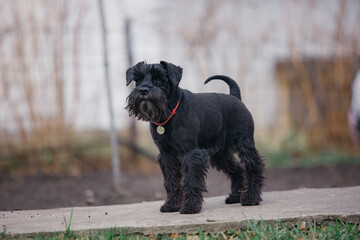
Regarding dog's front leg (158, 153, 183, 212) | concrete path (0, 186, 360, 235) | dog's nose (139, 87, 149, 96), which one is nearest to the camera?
concrete path (0, 186, 360, 235)

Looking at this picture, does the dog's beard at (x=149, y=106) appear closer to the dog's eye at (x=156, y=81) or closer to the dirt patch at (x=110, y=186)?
the dog's eye at (x=156, y=81)

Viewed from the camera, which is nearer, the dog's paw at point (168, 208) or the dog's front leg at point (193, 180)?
the dog's front leg at point (193, 180)

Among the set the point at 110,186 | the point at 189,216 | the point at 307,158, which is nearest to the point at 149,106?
the point at 189,216

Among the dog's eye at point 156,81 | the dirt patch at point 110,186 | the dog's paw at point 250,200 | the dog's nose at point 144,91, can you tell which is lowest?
the dirt patch at point 110,186

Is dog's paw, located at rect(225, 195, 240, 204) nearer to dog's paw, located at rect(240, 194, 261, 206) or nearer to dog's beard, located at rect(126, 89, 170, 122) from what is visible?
dog's paw, located at rect(240, 194, 261, 206)

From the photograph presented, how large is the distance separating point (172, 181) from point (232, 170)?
76cm

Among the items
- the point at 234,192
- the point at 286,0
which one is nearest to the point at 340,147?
the point at 286,0

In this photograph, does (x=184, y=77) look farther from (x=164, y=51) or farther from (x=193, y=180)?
(x=193, y=180)

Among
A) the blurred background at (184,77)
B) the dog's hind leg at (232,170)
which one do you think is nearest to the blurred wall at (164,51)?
the blurred background at (184,77)

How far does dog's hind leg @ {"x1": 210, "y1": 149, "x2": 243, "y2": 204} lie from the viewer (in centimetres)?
463

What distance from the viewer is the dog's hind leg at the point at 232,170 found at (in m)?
4.63

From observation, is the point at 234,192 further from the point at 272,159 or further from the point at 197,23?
the point at 197,23

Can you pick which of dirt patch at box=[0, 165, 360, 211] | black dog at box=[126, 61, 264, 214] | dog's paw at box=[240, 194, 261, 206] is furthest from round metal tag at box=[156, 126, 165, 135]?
dirt patch at box=[0, 165, 360, 211]

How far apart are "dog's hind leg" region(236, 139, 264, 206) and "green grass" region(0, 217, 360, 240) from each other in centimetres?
69
